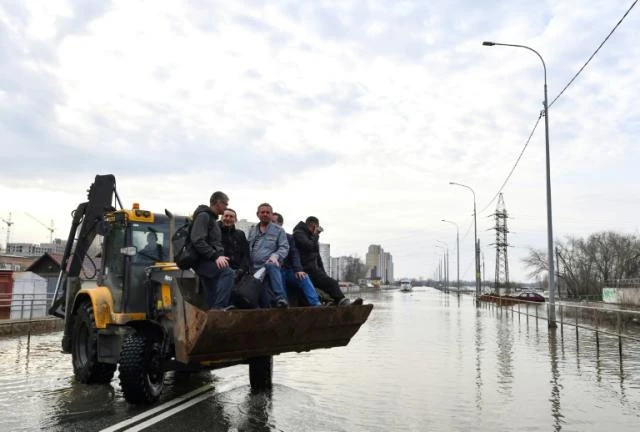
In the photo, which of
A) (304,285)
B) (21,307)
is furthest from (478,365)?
(21,307)

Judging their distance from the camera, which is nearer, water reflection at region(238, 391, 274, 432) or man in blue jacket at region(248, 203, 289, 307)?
water reflection at region(238, 391, 274, 432)

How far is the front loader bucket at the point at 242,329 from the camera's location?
19.9 feet

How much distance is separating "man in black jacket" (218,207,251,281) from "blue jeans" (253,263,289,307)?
0.28m

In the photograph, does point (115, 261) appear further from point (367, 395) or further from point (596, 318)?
point (596, 318)

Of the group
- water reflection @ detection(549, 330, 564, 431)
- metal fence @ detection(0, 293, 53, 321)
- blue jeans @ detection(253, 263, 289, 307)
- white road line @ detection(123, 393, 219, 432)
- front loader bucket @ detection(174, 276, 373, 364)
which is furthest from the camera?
metal fence @ detection(0, 293, 53, 321)

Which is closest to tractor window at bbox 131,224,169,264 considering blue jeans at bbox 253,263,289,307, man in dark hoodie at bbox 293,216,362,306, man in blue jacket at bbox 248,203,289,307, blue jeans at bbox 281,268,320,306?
man in blue jacket at bbox 248,203,289,307

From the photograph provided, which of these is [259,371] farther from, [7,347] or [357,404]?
[7,347]

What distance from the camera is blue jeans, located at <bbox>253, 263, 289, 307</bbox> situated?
23.0ft

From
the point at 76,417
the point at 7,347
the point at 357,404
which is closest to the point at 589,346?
the point at 357,404

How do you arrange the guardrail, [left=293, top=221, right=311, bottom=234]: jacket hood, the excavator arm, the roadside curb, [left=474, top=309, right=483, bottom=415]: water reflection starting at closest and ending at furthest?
1. [left=474, top=309, right=483, bottom=415]: water reflection
2. [left=293, top=221, right=311, bottom=234]: jacket hood
3. the excavator arm
4. the guardrail
5. the roadside curb

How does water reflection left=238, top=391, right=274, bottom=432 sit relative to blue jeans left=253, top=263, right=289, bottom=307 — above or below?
below

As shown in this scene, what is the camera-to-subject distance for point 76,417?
6832mm

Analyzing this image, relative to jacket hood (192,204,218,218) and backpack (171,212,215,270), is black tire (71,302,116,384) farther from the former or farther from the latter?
jacket hood (192,204,218,218)

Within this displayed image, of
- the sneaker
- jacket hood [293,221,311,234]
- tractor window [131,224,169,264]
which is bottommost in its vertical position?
the sneaker
